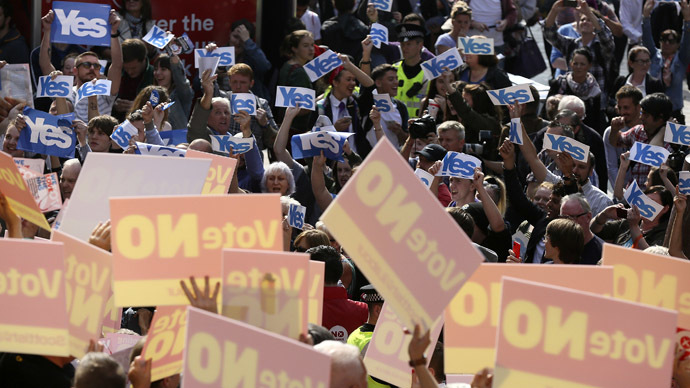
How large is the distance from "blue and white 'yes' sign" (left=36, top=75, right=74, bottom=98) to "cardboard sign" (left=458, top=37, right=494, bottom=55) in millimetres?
3865

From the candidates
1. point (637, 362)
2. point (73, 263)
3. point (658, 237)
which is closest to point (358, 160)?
point (658, 237)

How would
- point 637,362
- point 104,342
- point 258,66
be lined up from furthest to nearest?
point 258,66, point 104,342, point 637,362

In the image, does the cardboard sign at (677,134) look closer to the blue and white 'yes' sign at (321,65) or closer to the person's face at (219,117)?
the blue and white 'yes' sign at (321,65)

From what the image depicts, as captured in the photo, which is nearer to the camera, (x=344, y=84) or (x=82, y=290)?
(x=82, y=290)

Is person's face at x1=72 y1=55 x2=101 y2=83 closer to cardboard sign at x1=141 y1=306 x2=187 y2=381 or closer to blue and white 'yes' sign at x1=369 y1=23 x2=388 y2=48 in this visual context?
blue and white 'yes' sign at x1=369 y1=23 x2=388 y2=48

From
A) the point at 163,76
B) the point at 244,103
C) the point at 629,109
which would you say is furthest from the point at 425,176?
the point at 163,76

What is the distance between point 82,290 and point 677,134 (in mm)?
5770

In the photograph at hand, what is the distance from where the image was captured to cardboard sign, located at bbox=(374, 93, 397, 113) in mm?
10102

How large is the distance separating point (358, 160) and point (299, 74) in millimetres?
2000

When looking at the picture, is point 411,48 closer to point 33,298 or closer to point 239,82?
point 239,82

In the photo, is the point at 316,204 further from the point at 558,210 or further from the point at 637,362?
the point at 637,362

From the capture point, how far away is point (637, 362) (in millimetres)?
3811

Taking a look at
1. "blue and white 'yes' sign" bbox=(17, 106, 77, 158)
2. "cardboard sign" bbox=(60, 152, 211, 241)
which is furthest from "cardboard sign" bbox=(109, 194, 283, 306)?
"blue and white 'yes' sign" bbox=(17, 106, 77, 158)

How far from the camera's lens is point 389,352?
5145mm
